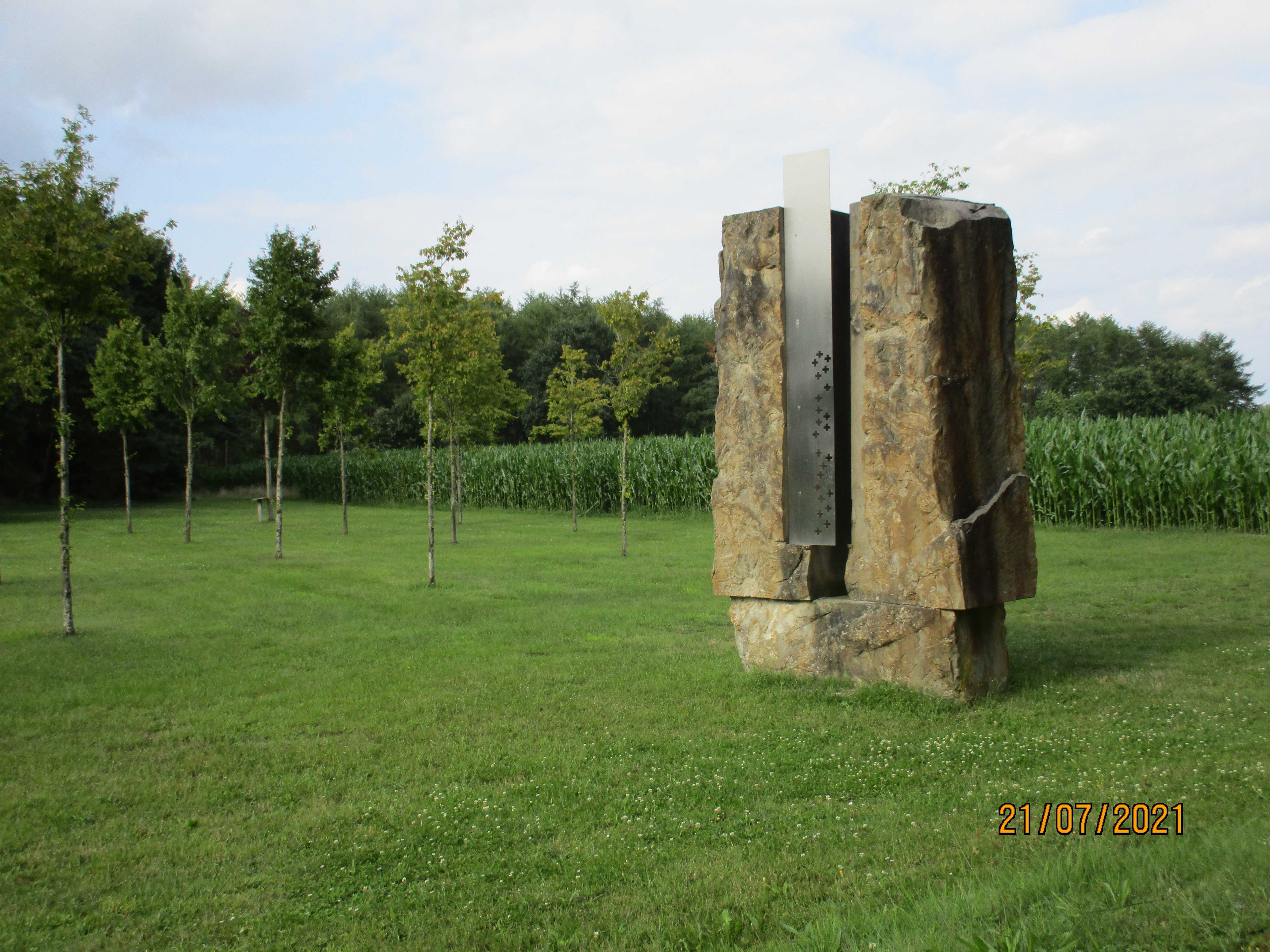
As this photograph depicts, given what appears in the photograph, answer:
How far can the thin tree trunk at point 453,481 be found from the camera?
20.8 metres

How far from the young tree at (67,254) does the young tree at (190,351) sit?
Answer: 36.4 ft

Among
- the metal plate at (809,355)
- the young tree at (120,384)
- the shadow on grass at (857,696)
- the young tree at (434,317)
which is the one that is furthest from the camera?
the young tree at (120,384)

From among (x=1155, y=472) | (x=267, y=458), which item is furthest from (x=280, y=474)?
(x=1155, y=472)

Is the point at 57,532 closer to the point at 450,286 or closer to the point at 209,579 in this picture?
the point at 209,579

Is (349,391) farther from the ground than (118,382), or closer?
closer

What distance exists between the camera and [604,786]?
5195 mm

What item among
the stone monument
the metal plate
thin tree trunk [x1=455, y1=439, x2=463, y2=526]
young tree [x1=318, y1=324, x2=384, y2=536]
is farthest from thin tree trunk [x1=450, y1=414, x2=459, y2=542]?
the metal plate

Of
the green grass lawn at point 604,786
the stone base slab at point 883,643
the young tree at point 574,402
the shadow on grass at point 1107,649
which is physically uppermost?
the young tree at point 574,402

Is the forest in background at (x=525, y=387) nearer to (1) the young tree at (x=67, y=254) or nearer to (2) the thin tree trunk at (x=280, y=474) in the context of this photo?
(2) the thin tree trunk at (x=280, y=474)

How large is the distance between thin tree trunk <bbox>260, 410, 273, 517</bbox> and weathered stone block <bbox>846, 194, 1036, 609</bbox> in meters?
23.8

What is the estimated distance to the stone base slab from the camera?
6625 mm
